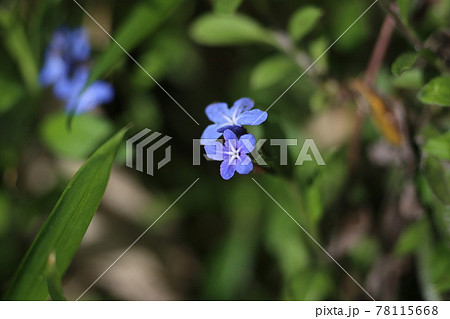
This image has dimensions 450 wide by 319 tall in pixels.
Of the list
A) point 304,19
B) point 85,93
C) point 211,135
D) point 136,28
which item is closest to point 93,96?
point 85,93

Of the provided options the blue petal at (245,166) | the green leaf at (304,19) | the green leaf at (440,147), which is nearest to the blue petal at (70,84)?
the green leaf at (304,19)

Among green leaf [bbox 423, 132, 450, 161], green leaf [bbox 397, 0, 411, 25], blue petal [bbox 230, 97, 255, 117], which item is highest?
green leaf [bbox 397, 0, 411, 25]

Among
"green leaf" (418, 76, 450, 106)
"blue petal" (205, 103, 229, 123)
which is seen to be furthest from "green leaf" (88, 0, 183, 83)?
"green leaf" (418, 76, 450, 106)

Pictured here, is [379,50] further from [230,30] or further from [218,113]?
[218,113]

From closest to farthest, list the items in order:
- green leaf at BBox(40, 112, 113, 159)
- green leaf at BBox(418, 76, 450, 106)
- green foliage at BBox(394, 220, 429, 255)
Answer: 1. green leaf at BBox(418, 76, 450, 106)
2. green foliage at BBox(394, 220, 429, 255)
3. green leaf at BBox(40, 112, 113, 159)

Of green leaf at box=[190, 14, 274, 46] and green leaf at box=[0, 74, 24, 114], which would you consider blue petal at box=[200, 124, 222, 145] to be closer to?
green leaf at box=[190, 14, 274, 46]

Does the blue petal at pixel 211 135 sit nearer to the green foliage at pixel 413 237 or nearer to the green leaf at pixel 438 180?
the green leaf at pixel 438 180
